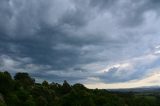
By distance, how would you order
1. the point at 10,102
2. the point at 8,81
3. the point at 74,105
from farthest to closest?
1. the point at 8,81
2. the point at 74,105
3. the point at 10,102

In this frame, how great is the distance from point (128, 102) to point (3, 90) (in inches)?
2826

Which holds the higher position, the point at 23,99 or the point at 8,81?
the point at 8,81

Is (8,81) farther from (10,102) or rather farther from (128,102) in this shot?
(128,102)

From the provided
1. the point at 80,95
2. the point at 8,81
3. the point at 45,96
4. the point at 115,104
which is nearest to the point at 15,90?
the point at 8,81

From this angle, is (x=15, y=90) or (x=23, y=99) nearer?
(x=23, y=99)

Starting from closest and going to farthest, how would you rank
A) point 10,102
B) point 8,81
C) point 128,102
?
point 10,102 < point 8,81 < point 128,102

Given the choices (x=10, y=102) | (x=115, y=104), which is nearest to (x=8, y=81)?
(x=10, y=102)

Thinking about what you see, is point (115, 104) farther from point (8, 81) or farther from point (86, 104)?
point (8, 81)

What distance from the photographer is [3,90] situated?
166875mm

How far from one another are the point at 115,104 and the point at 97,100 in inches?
393

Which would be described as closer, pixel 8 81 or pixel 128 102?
pixel 8 81

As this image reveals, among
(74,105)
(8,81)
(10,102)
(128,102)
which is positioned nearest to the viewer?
(10,102)

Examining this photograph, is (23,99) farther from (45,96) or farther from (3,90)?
(45,96)

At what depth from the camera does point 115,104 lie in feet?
543
